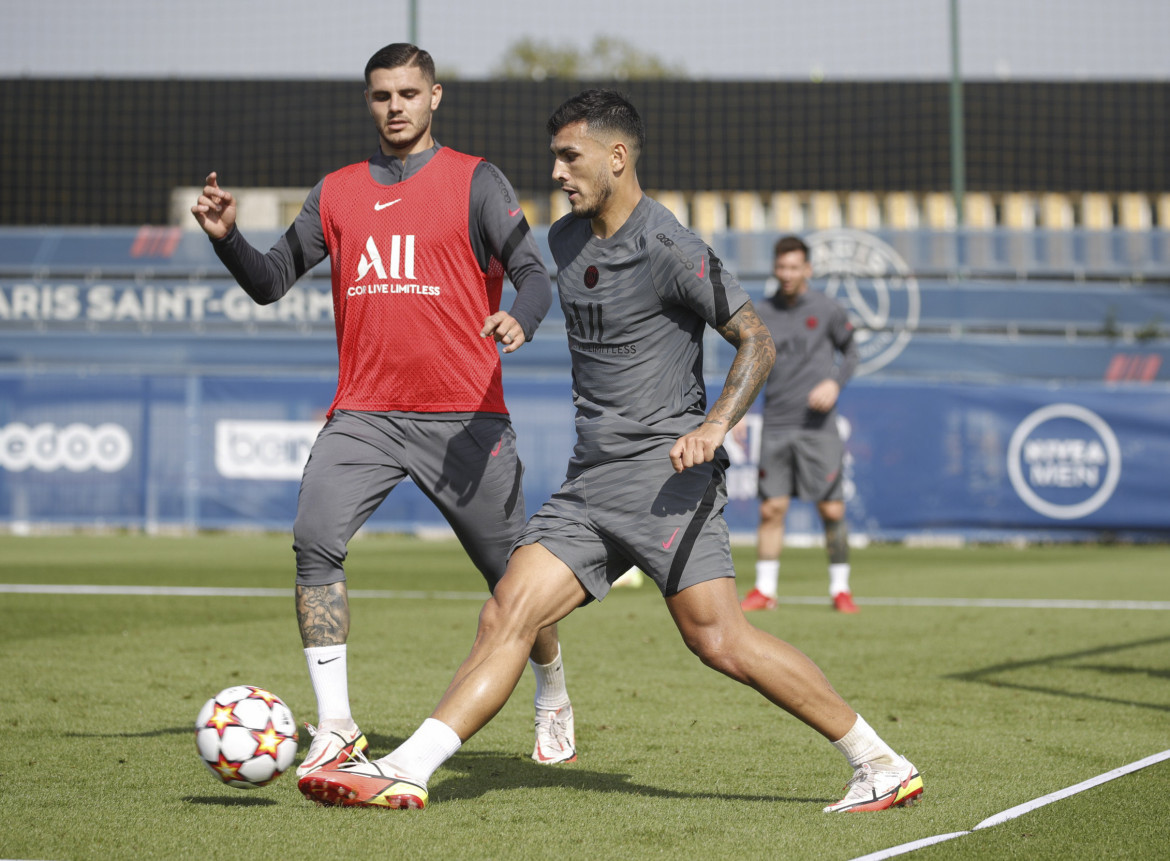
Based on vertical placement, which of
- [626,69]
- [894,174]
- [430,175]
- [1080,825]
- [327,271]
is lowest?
[1080,825]

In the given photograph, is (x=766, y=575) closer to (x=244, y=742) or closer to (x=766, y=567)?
(x=766, y=567)

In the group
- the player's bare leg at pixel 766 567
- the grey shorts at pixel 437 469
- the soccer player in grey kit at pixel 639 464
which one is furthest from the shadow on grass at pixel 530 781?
the player's bare leg at pixel 766 567

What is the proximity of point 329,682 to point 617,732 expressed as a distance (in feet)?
4.76

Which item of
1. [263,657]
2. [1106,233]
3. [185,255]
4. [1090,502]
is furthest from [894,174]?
[263,657]

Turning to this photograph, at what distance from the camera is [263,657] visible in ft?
24.8

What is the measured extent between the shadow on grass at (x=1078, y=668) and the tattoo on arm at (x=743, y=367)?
10.3ft

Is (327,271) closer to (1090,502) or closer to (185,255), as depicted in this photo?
(185,255)

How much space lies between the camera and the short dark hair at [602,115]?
4.26 meters

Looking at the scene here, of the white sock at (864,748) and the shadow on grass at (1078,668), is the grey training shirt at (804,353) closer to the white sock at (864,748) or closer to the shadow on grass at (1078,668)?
the shadow on grass at (1078,668)

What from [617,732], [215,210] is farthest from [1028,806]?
[215,210]

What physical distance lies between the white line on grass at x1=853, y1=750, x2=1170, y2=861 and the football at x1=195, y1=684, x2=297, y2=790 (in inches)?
66.3

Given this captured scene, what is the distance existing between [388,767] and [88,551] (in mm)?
11759

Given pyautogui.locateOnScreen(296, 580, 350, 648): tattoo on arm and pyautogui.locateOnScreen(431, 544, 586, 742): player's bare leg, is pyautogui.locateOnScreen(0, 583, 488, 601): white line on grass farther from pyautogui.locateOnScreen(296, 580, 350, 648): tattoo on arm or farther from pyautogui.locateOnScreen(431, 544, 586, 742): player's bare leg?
pyautogui.locateOnScreen(431, 544, 586, 742): player's bare leg

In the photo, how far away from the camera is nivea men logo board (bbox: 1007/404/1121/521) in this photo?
638 inches
